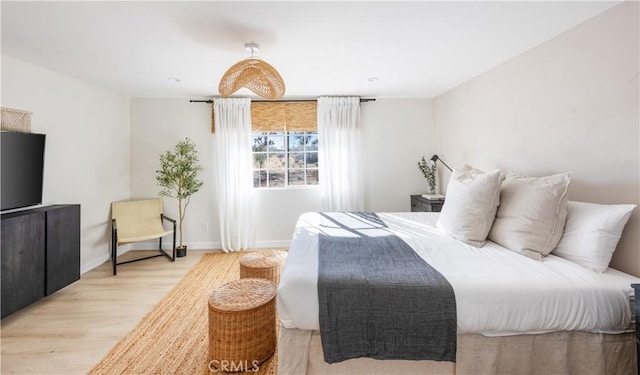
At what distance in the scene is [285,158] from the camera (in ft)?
14.1

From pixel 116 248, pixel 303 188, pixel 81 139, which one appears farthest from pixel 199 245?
pixel 81 139

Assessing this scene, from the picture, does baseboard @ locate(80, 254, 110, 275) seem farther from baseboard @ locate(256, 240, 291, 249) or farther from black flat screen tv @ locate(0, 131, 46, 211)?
baseboard @ locate(256, 240, 291, 249)

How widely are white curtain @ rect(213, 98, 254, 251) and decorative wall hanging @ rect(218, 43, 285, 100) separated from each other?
5.66 ft

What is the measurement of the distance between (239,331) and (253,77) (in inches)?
73.6

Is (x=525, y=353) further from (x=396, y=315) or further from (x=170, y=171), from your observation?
(x=170, y=171)

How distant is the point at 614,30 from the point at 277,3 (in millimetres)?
2196

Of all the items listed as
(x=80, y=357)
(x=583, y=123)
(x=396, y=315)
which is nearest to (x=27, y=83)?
(x=80, y=357)

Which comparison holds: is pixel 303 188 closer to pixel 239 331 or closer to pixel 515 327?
pixel 239 331

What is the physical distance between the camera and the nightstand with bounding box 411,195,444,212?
11.3 feet

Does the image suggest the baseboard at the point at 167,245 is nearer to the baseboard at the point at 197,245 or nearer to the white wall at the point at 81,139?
the baseboard at the point at 197,245

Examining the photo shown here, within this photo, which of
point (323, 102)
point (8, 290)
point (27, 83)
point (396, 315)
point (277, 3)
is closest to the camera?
point (396, 315)

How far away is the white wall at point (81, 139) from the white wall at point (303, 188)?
0.39 m

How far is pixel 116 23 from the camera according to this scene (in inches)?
75.5

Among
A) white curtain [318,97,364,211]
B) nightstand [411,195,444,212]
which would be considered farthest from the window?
nightstand [411,195,444,212]
